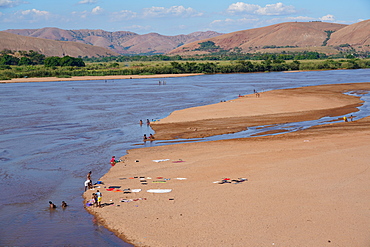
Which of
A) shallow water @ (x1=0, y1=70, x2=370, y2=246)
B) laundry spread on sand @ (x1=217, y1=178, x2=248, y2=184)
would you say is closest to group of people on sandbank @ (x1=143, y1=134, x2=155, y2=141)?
shallow water @ (x1=0, y1=70, x2=370, y2=246)

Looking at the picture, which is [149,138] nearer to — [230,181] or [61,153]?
[61,153]

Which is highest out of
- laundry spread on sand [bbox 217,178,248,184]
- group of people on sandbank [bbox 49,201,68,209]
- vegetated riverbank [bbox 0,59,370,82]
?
vegetated riverbank [bbox 0,59,370,82]

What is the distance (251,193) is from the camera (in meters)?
19.0

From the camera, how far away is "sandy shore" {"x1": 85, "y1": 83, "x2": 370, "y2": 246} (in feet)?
49.9

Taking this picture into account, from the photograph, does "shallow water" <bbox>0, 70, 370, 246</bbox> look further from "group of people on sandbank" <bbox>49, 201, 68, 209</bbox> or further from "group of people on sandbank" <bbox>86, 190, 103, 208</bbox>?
"group of people on sandbank" <bbox>86, 190, 103, 208</bbox>

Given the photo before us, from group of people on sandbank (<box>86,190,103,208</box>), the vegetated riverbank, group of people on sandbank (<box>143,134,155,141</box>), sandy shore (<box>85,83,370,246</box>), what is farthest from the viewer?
the vegetated riverbank

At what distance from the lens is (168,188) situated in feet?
66.3

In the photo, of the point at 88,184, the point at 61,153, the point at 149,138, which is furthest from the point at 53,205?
the point at 149,138

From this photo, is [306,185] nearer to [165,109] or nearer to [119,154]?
[119,154]

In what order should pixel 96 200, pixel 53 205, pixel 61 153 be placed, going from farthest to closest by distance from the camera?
pixel 61 153 < pixel 96 200 < pixel 53 205

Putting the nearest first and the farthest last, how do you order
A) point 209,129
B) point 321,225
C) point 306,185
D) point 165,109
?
point 321,225 < point 306,185 < point 209,129 < point 165,109

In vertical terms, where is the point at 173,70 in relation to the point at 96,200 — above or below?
above

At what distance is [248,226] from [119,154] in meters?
13.9

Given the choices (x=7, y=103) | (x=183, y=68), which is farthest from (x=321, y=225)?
(x=183, y=68)
